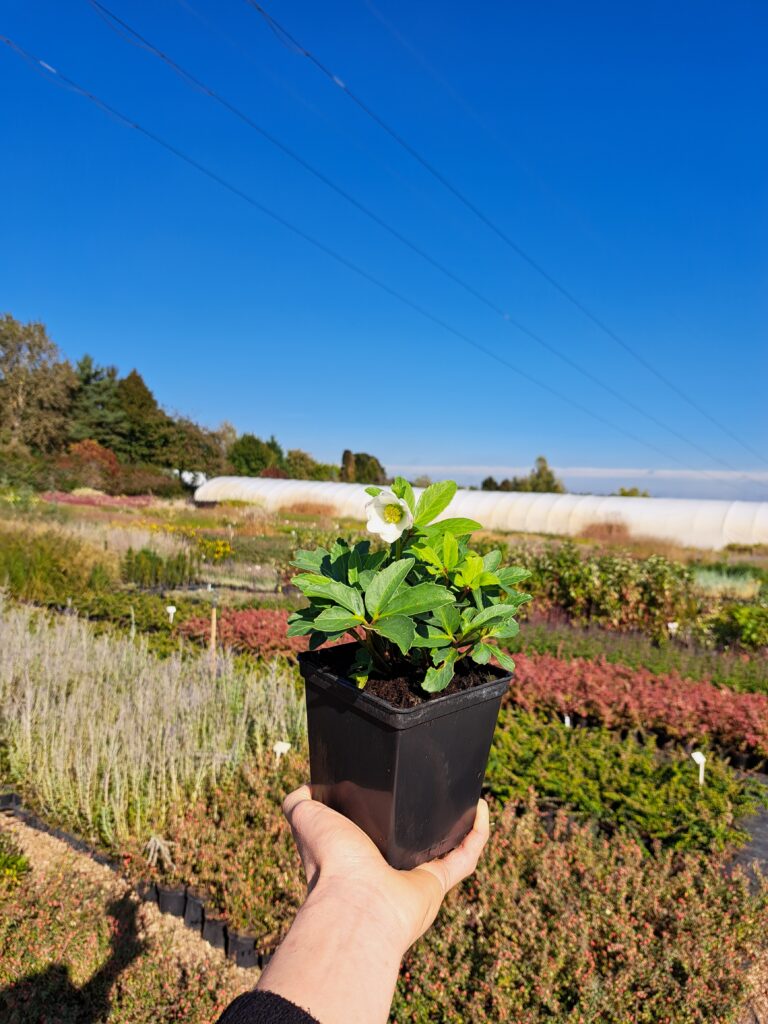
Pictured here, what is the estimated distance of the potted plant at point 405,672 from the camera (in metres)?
0.91

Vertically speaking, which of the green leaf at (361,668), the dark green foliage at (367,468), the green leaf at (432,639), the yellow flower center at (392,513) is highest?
the dark green foliage at (367,468)

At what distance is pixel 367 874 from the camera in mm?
897

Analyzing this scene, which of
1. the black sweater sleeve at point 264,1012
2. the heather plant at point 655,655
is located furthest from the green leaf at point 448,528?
the heather plant at point 655,655

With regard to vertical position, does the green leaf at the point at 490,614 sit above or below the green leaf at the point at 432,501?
below

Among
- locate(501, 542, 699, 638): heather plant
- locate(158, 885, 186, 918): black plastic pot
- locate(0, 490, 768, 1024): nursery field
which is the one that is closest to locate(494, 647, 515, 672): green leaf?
locate(0, 490, 768, 1024): nursery field

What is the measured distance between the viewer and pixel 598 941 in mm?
1819

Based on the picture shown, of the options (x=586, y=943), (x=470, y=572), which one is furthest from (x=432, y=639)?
(x=586, y=943)

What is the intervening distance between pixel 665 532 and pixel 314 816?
64.4 feet

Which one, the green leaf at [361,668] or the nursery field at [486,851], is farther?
the nursery field at [486,851]

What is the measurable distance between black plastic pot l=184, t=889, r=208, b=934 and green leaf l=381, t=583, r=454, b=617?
5.99 ft

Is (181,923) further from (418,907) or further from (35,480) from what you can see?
(35,480)

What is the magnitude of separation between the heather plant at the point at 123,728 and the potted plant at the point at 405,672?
6.19 feet

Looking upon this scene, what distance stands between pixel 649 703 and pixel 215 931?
2.84 m

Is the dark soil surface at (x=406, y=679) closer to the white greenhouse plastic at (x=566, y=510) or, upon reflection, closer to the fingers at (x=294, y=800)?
the fingers at (x=294, y=800)
